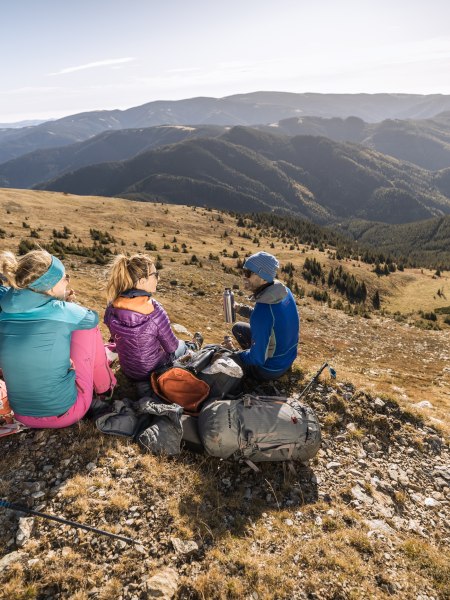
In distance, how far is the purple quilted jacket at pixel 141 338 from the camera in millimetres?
6496

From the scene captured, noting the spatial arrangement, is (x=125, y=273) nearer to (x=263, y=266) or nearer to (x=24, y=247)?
(x=263, y=266)

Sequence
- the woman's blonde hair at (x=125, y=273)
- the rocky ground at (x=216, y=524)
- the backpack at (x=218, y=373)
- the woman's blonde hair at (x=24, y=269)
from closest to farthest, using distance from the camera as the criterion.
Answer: the rocky ground at (x=216, y=524) → the woman's blonde hair at (x=24, y=269) → the woman's blonde hair at (x=125, y=273) → the backpack at (x=218, y=373)

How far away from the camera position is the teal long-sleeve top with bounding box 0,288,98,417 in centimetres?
494

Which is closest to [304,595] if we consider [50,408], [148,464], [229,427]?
[229,427]

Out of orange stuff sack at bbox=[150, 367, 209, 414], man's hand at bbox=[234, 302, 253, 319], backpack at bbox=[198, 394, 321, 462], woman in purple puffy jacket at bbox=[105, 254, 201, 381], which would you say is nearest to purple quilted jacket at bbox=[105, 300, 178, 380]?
woman in purple puffy jacket at bbox=[105, 254, 201, 381]

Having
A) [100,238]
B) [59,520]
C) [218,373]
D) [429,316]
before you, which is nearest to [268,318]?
[218,373]

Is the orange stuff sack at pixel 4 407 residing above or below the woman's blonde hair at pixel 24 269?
below

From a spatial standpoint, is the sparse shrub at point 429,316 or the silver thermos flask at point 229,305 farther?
the sparse shrub at point 429,316

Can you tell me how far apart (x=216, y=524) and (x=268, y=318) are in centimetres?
365

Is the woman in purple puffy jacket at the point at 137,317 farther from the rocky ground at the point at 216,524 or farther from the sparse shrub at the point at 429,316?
the sparse shrub at the point at 429,316

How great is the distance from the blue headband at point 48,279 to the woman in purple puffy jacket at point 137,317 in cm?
126

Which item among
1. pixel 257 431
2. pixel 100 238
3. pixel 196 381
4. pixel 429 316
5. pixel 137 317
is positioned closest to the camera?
pixel 257 431

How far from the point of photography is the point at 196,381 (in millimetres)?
6535

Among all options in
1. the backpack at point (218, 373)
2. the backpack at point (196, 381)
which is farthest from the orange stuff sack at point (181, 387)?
the backpack at point (218, 373)
